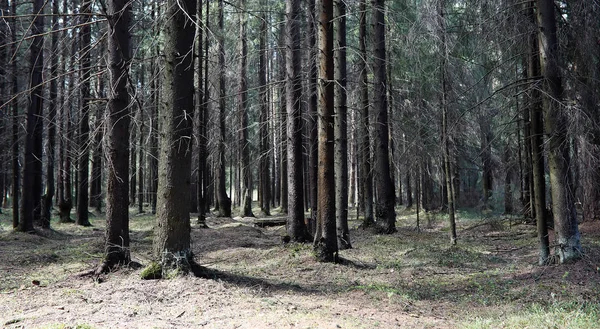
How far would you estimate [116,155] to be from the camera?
7.56m

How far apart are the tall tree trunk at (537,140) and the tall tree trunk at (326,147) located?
11.8ft

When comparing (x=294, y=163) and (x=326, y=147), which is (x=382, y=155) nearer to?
(x=294, y=163)

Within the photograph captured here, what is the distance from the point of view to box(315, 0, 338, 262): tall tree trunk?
8781mm

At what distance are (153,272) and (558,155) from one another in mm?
6825

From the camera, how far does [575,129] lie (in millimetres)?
7359

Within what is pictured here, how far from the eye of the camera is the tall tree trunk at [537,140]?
8320 millimetres

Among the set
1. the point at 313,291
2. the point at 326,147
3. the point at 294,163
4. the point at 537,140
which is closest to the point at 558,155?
the point at 537,140

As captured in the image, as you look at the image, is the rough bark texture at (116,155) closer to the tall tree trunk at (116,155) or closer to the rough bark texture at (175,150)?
the tall tree trunk at (116,155)

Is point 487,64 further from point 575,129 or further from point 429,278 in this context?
point 429,278

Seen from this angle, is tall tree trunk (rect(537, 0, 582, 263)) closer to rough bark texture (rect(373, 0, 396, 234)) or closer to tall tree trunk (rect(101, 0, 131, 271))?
rough bark texture (rect(373, 0, 396, 234))

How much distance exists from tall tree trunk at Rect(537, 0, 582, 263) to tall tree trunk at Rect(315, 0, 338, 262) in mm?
3776

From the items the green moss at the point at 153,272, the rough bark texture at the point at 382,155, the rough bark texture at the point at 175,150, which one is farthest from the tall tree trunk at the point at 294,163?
the green moss at the point at 153,272

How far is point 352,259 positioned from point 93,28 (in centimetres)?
1697

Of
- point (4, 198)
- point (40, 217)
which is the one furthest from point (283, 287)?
point (4, 198)
